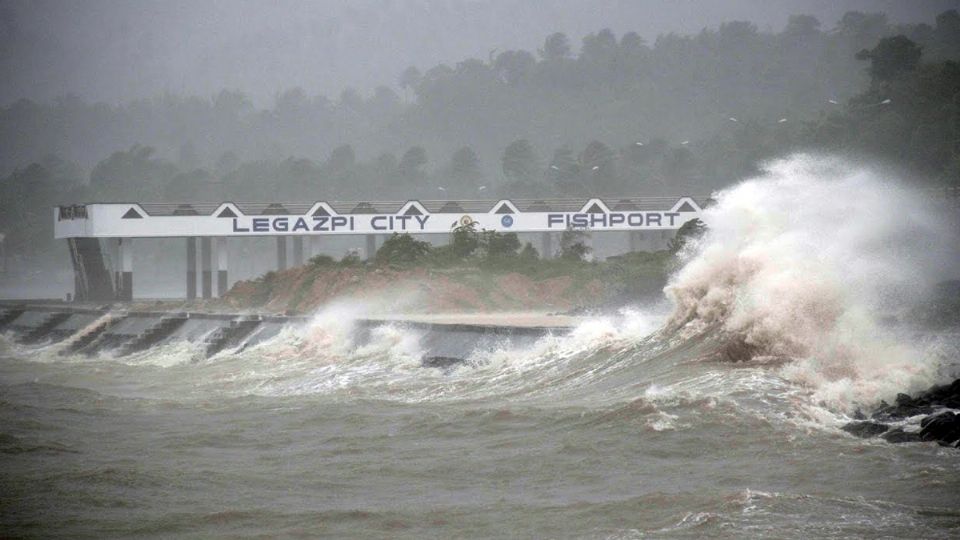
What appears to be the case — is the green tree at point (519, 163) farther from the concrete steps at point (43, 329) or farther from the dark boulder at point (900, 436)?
the dark boulder at point (900, 436)

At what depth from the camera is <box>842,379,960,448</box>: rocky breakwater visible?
15883 mm

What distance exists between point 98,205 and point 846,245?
43588 millimetres

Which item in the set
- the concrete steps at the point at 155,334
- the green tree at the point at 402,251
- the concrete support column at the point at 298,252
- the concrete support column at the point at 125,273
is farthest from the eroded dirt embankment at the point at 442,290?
the concrete support column at the point at 125,273

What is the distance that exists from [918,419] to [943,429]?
123 centimetres

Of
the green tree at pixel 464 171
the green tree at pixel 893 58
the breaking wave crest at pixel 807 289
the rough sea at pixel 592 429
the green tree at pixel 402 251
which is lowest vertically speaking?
the rough sea at pixel 592 429

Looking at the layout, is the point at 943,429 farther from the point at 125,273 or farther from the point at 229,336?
the point at 125,273

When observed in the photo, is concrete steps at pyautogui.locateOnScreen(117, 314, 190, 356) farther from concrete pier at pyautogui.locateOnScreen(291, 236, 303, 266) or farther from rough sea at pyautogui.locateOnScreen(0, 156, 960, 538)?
concrete pier at pyautogui.locateOnScreen(291, 236, 303, 266)

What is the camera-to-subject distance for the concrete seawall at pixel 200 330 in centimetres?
3014

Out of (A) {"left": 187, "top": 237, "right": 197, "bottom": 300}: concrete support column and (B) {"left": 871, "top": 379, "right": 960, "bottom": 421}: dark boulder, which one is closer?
(B) {"left": 871, "top": 379, "right": 960, "bottom": 421}: dark boulder

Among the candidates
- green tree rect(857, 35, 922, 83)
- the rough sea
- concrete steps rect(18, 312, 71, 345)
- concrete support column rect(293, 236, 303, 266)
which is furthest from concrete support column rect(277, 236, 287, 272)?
green tree rect(857, 35, 922, 83)

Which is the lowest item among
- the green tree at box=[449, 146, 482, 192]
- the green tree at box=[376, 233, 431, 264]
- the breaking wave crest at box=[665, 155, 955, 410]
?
the breaking wave crest at box=[665, 155, 955, 410]

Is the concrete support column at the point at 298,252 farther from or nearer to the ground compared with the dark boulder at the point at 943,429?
farther from the ground

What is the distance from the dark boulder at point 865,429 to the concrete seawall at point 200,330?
12.1 m

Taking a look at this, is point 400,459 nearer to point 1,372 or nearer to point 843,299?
point 843,299
